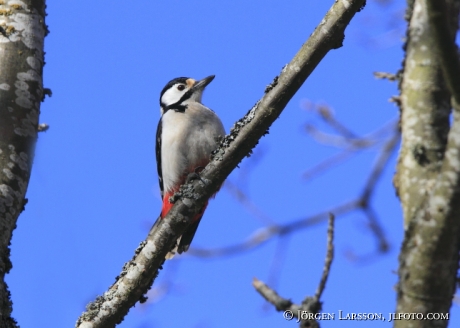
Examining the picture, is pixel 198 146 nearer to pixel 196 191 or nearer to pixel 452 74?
pixel 196 191

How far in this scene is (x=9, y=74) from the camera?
13.0 ft

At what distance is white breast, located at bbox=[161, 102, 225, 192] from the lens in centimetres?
551

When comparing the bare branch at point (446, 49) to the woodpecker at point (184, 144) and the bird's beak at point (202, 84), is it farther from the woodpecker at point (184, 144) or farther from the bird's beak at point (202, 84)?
the bird's beak at point (202, 84)

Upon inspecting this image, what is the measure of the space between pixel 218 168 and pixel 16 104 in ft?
4.34

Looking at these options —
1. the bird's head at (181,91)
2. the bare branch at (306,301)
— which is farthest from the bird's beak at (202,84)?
the bare branch at (306,301)

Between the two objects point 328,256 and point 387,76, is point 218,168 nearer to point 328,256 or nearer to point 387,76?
point 387,76

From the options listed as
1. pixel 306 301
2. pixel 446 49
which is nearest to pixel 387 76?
pixel 446 49

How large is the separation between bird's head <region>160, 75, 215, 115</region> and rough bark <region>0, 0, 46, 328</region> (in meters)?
2.46

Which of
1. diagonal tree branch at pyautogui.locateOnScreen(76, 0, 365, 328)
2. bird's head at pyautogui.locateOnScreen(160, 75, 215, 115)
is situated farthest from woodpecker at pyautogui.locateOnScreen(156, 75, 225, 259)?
diagonal tree branch at pyautogui.locateOnScreen(76, 0, 365, 328)

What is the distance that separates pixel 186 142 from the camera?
5.55 m

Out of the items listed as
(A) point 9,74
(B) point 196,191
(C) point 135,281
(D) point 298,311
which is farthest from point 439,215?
(A) point 9,74

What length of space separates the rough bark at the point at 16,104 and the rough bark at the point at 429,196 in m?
2.27

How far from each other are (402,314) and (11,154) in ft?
8.41

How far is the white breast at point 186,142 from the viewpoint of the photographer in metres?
5.51
